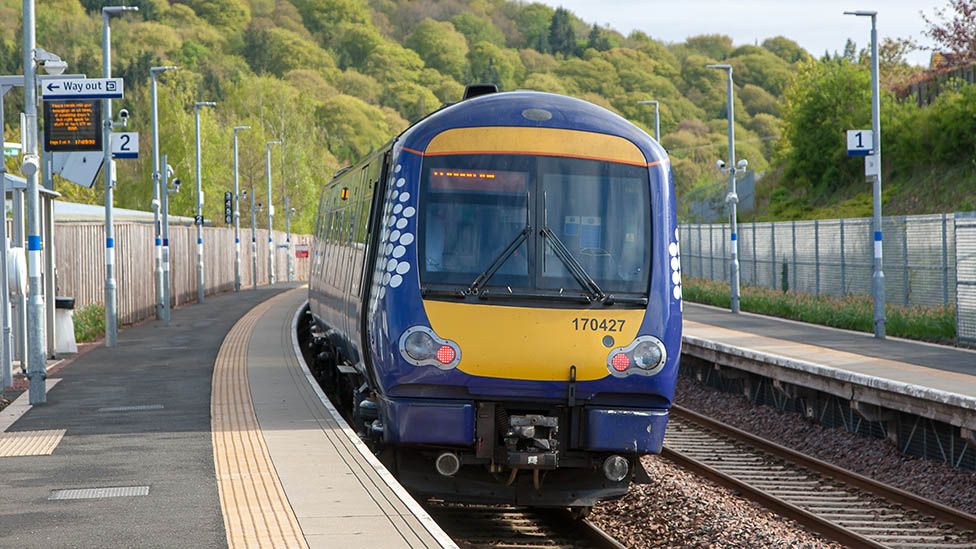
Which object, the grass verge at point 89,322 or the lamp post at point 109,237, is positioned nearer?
the lamp post at point 109,237

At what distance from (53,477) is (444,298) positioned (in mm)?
3457

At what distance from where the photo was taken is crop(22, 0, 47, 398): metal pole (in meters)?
16.1

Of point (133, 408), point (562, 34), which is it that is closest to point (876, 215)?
point (133, 408)

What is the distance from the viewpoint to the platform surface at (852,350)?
60.8 feet

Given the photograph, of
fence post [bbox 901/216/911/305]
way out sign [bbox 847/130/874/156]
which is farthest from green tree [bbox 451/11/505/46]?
way out sign [bbox 847/130/874/156]

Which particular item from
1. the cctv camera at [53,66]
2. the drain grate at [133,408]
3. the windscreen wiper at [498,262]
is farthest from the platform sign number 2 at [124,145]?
the windscreen wiper at [498,262]

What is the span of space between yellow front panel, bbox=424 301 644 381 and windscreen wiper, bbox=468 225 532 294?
0.18m

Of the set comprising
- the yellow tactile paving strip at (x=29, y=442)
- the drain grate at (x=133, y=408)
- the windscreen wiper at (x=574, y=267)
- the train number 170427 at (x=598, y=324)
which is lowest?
the yellow tactile paving strip at (x=29, y=442)

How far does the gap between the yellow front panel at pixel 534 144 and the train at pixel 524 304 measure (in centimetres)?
1

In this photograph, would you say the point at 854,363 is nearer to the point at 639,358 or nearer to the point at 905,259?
the point at 639,358

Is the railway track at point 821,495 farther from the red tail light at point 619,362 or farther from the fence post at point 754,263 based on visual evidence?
the fence post at point 754,263

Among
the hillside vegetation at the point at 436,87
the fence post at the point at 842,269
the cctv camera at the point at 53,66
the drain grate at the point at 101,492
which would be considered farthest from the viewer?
the hillside vegetation at the point at 436,87

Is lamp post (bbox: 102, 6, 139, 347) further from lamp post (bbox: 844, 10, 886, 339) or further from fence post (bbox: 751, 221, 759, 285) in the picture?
fence post (bbox: 751, 221, 759, 285)

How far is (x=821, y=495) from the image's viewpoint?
45.9ft
